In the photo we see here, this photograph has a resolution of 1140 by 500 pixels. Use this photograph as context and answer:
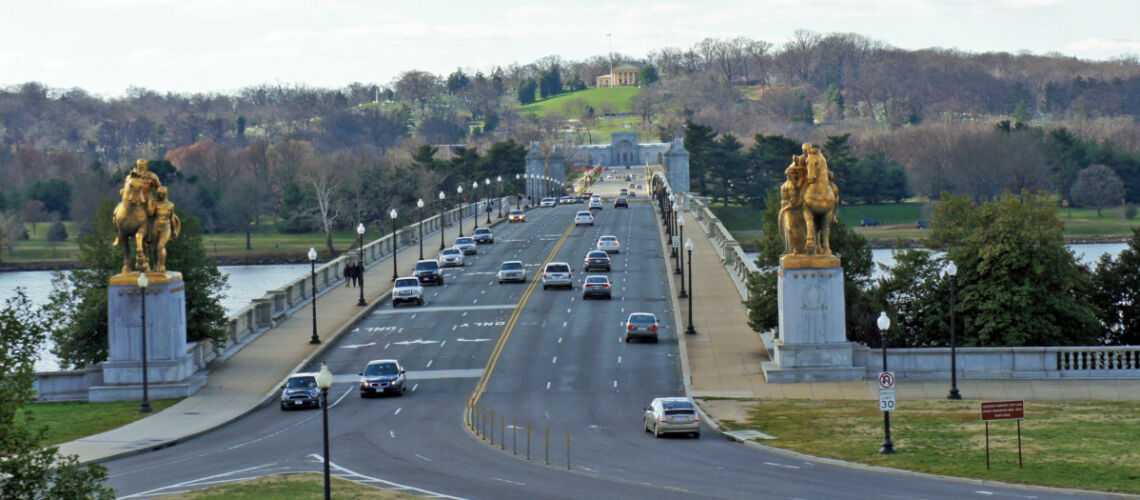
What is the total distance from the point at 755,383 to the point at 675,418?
901cm

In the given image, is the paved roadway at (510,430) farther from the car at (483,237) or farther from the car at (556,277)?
the car at (483,237)

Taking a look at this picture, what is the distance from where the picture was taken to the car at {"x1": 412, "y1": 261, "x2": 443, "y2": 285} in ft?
236

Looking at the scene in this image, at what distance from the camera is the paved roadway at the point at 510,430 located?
28.9 meters

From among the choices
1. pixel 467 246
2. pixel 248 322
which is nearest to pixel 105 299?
pixel 248 322

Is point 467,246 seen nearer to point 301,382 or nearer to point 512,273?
point 512,273

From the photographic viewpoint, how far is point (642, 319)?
5353 centimetres

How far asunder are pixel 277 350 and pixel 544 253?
37.1m

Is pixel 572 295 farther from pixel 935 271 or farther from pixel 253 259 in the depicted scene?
pixel 253 259

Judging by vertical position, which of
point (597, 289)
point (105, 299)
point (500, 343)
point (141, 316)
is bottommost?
point (500, 343)

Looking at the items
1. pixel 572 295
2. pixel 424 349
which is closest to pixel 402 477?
pixel 424 349

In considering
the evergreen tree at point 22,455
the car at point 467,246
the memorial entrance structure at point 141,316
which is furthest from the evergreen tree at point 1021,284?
the car at point 467,246

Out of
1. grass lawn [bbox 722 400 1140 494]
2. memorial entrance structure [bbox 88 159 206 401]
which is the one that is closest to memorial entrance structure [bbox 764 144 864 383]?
grass lawn [bbox 722 400 1140 494]

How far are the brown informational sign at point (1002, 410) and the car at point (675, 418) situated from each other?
796cm

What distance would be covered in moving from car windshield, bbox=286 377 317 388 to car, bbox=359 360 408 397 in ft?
5.93
